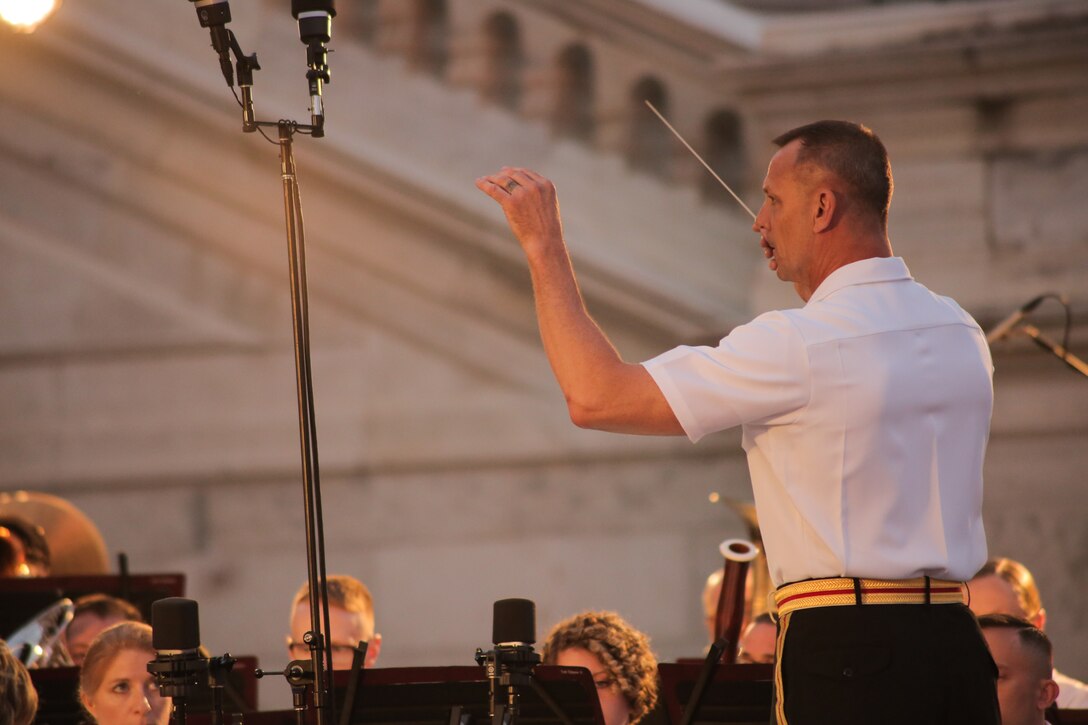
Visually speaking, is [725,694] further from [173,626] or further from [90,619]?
[90,619]

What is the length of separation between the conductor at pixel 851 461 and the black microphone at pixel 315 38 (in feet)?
3.28

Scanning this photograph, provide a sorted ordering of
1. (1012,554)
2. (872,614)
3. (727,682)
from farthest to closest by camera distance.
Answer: (1012,554), (727,682), (872,614)

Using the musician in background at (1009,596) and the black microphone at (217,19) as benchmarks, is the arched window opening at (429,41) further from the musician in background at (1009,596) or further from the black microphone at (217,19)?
the black microphone at (217,19)

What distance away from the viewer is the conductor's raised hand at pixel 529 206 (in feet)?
8.64

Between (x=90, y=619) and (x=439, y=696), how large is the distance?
1995 mm

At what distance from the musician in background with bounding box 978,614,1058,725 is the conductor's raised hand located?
210 centimetres

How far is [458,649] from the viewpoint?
7.03m

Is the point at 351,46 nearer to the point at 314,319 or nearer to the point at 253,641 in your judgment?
the point at 314,319

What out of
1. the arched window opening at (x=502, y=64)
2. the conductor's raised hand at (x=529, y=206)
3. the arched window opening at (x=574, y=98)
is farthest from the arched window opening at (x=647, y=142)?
the conductor's raised hand at (x=529, y=206)

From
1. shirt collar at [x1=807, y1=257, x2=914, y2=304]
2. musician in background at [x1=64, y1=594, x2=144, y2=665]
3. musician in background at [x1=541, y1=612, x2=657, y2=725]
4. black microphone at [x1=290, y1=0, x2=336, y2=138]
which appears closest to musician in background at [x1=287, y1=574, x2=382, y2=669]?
musician in background at [x1=64, y1=594, x2=144, y2=665]

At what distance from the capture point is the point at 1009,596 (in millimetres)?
4891

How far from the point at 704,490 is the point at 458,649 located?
133cm

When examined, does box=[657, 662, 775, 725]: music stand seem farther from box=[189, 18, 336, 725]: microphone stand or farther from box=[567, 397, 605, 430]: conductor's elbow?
box=[567, 397, 605, 430]: conductor's elbow

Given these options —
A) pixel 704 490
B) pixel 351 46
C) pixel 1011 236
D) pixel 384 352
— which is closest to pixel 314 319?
pixel 384 352
